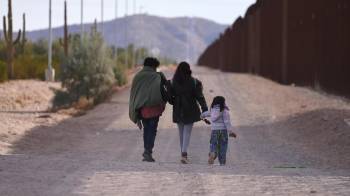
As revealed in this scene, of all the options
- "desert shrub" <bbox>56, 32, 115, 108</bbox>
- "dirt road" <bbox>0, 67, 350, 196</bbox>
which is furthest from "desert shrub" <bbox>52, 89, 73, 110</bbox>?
"dirt road" <bbox>0, 67, 350, 196</bbox>

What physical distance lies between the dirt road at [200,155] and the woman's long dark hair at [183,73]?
1.36m

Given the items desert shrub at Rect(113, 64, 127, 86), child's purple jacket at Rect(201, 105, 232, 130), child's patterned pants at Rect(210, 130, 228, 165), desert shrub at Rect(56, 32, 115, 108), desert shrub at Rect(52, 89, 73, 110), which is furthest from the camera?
desert shrub at Rect(113, 64, 127, 86)

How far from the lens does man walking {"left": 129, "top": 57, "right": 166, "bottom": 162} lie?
14.7m


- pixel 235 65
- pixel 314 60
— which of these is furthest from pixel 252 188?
pixel 235 65

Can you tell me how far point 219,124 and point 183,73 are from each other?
99cm

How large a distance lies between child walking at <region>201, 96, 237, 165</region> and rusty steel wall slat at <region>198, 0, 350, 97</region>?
12821 mm

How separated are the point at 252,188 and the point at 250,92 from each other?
29.7 m

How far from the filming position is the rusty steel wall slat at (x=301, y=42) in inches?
1119

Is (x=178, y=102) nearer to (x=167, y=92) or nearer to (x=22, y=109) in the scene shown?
(x=167, y=92)

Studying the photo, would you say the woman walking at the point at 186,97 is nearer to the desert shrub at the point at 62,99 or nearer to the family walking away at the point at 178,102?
the family walking away at the point at 178,102

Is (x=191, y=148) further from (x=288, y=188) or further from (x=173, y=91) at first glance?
(x=288, y=188)

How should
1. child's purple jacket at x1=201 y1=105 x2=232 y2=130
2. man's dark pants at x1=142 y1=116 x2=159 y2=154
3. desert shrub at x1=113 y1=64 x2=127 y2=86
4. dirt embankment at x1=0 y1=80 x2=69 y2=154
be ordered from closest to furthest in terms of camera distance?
child's purple jacket at x1=201 y1=105 x2=232 y2=130
man's dark pants at x1=142 y1=116 x2=159 y2=154
dirt embankment at x1=0 y1=80 x2=69 y2=154
desert shrub at x1=113 y1=64 x2=127 y2=86

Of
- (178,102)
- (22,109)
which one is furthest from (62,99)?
(178,102)

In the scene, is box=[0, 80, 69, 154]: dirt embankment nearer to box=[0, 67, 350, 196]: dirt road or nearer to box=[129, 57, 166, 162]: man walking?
box=[0, 67, 350, 196]: dirt road
